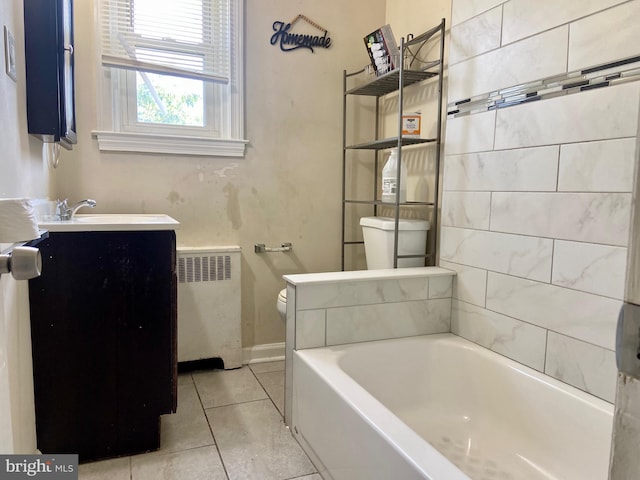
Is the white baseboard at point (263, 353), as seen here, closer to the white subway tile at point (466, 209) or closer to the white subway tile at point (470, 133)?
the white subway tile at point (466, 209)

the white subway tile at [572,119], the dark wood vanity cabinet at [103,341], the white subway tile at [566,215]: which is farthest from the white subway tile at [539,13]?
the dark wood vanity cabinet at [103,341]

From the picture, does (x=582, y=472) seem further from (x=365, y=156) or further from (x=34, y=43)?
(x=34, y=43)

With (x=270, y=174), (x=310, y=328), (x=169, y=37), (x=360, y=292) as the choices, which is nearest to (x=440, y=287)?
(x=360, y=292)

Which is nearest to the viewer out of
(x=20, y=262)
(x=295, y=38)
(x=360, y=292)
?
(x=20, y=262)

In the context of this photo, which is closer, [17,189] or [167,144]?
[17,189]

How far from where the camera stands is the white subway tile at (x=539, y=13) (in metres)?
1.41

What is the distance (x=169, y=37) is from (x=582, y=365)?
2454mm

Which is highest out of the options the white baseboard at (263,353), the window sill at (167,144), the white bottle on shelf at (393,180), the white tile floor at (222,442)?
the window sill at (167,144)

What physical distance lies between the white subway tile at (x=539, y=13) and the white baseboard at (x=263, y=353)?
2.02 meters

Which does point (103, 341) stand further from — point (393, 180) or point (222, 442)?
point (393, 180)

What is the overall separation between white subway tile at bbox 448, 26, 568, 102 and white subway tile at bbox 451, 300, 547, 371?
3.05ft

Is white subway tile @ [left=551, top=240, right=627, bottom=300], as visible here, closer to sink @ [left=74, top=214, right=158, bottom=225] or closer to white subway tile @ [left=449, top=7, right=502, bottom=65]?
white subway tile @ [left=449, top=7, right=502, bottom=65]

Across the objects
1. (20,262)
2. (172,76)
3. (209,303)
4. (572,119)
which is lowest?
(209,303)

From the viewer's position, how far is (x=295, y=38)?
2.56m
